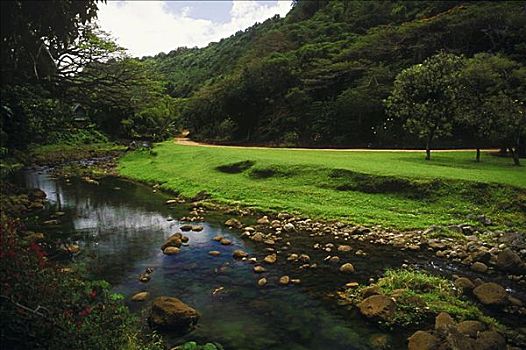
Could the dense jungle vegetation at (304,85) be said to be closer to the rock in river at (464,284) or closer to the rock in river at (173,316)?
the rock in river at (173,316)

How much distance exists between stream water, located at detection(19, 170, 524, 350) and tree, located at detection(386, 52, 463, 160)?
18311mm

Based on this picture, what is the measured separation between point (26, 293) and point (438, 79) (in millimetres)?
31231

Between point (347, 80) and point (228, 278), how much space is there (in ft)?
148

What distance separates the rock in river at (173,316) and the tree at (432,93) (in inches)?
1052

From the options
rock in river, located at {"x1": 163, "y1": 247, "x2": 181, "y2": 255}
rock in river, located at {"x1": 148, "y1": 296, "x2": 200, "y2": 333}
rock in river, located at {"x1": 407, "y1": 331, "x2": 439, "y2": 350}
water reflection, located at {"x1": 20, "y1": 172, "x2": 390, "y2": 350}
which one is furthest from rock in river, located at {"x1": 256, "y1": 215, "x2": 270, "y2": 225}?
rock in river, located at {"x1": 407, "y1": 331, "x2": 439, "y2": 350}

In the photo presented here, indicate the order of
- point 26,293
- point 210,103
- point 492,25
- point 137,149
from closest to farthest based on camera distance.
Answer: point 26,293 → point 492,25 → point 137,149 → point 210,103

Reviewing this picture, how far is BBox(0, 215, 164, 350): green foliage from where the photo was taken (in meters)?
6.28

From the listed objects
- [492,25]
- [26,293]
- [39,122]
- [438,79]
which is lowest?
[26,293]

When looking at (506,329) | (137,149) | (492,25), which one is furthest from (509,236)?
(137,149)

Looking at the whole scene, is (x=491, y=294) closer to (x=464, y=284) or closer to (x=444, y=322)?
(x=464, y=284)

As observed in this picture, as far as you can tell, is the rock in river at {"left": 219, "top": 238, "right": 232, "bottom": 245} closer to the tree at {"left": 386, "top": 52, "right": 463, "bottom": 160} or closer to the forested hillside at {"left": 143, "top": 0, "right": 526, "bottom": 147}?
the tree at {"left": 386, "top": 52, "right": 463, "bottom": 160}

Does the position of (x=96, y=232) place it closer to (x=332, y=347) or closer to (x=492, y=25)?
(x=332, y=347)

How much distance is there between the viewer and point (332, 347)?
1008 cm

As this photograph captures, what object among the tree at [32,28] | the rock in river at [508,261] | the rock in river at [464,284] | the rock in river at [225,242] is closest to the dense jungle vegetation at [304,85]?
the tree at [32,28]
